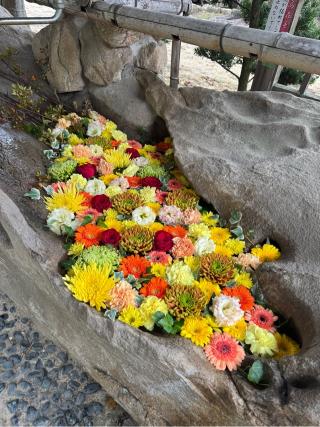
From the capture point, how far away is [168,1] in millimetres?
3016

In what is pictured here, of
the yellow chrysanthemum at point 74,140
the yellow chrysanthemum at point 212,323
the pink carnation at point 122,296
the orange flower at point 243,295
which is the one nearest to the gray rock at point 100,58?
the yellow chrysanthemum at point 74,140

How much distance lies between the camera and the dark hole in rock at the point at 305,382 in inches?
49.8

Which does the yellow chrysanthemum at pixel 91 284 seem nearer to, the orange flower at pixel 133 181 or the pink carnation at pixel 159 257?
the pink carnation at pixel 159 257

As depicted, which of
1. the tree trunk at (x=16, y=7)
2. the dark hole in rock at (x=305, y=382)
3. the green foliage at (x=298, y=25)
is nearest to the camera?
the dark hole in rock at (x=305, y=382)

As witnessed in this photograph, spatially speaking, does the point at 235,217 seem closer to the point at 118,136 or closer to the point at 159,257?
the point at 159,257

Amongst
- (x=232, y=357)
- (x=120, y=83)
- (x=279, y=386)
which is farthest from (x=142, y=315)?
(x=120, y=83)

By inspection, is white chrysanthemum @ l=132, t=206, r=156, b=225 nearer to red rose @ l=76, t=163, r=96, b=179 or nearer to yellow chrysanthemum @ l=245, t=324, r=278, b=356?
red rose @ l=76, t=163, r=96, b=179

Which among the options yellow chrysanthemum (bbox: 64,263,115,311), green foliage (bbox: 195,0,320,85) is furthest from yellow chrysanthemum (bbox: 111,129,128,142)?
green foliage (bbox: 195,0,320,85)

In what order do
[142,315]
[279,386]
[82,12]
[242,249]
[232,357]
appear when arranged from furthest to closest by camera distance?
[82,12] < [242,249] < [142,315] < [232,357] < [279,386]

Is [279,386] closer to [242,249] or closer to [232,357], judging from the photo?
[232,357]

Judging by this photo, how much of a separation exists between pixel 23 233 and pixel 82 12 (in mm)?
1928

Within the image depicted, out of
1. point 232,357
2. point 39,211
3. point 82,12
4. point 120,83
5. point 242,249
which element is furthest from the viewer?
point 120,83

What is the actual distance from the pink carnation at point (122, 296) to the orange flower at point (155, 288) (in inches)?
2.0

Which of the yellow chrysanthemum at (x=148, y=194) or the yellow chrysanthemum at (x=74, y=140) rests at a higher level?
the yellow chrysanthemum at (x=148, y=194)
